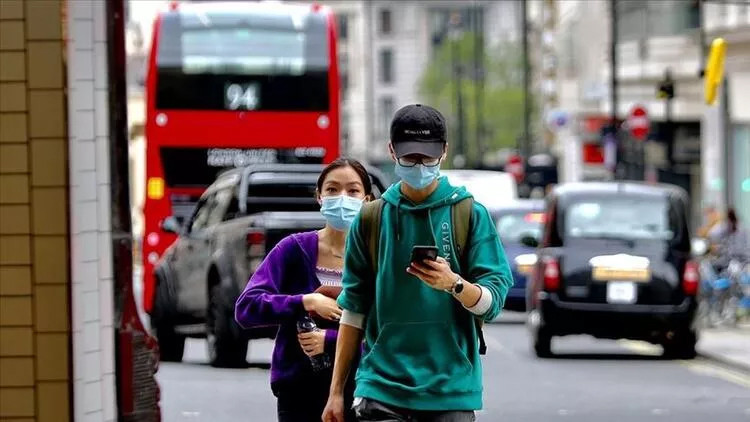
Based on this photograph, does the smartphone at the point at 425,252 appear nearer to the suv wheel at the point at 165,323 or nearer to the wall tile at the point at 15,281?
the wall tile at the point at 15,281

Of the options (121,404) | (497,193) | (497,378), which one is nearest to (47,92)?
(121,404)

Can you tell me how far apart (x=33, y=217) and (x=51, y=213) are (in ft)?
0.26

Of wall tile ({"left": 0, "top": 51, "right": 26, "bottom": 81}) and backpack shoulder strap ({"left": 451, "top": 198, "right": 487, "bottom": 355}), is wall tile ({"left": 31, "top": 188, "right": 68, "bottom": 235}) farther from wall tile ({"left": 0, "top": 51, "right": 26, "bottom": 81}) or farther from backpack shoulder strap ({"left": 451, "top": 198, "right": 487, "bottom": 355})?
backpack shoulder strap ({"left": 451, "top": 198, "right": 487, "bottom": 355})

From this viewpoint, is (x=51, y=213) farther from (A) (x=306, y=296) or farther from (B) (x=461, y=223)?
(B) (x=461, y=223)

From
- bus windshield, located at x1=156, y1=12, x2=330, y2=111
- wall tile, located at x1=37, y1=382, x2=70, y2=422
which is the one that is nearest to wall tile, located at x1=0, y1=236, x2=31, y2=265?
wall tile, located at x1=37, y1=382, x2=70, y2=422

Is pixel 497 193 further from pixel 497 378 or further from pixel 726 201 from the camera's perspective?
pixel 497 378

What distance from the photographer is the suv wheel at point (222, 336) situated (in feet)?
56.0

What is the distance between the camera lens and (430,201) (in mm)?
6191

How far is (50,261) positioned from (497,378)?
1094cm

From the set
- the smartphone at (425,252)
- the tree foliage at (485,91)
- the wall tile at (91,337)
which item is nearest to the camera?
the smartphone at (425,252)

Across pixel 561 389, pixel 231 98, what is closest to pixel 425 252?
pixel 561 389

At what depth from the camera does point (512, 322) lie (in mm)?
30469

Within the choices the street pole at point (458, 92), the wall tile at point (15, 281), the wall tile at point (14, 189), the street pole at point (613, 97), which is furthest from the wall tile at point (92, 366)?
the street pole at point (458, 92)

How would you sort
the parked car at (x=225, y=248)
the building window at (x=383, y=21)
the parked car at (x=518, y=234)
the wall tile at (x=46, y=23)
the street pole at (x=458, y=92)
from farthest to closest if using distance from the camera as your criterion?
the building window at (x=383, y=21)
the street pole at (x=458, y=92)
the parked car at (x=518, y=234)
the parked car at (x=225, y=248)
the wall tile at (x=46, y=23)
